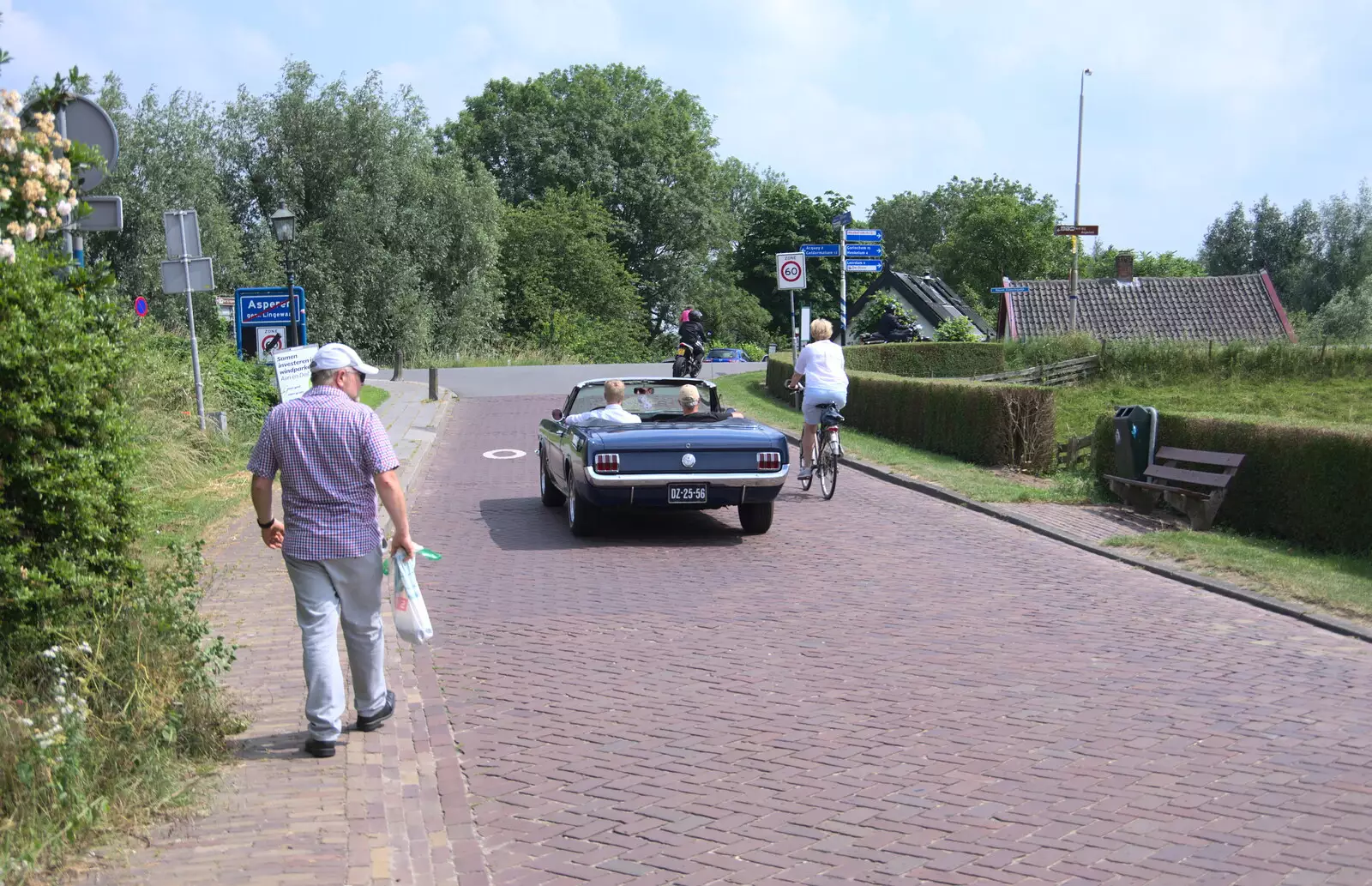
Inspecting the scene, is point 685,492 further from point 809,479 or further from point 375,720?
point 375,720

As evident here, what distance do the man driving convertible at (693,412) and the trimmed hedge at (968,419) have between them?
5.95 meters

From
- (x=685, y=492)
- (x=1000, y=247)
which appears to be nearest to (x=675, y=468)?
(x=685, y=492)

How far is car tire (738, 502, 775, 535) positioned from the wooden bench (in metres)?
4.03

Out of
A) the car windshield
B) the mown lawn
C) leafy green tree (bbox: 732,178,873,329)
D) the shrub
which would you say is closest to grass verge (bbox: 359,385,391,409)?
the car windshield

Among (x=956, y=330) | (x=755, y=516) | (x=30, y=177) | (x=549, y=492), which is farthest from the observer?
(x=956, y=330)

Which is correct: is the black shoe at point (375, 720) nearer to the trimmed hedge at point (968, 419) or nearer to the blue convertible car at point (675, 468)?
the blue convertible car at point (675, 468)

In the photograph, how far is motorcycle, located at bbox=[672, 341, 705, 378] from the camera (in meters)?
26.7

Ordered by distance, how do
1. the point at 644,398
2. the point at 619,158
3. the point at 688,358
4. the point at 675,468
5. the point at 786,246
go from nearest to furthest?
the point at 675,468
the point at 644,398
the point at 688,358
the point at 619,158
the point at 786,246

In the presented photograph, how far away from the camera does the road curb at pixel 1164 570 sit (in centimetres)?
793

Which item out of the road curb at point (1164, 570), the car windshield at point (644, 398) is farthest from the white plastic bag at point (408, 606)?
the car windshield at point (644, 398)

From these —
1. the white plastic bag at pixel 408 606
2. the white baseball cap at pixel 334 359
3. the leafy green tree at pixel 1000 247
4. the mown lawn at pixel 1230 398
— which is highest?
the leafy green tree at pixel 1000 247

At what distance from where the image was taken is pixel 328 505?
553 centimetres

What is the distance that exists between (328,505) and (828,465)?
9043mm

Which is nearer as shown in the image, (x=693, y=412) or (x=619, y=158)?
(x=693, y=412)
